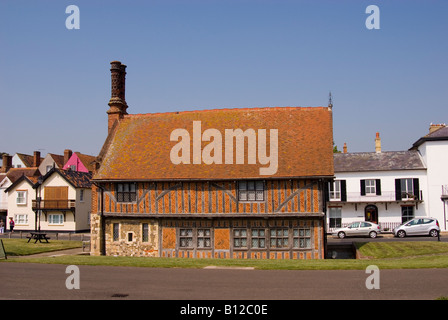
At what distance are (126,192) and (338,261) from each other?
40.0ft

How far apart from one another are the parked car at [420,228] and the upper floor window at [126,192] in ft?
64.1

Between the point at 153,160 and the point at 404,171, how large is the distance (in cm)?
2399

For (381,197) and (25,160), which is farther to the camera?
(25,160)

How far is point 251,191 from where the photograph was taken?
22.9m

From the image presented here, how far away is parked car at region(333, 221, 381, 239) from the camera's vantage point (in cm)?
3294

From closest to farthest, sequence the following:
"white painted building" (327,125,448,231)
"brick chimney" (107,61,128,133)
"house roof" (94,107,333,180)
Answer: "house roof" (94,107,333,180) < "brick chimney" (107,61,128,133) < "white painted building" (327,125,448,231)

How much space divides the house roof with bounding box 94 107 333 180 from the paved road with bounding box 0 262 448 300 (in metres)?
7.84

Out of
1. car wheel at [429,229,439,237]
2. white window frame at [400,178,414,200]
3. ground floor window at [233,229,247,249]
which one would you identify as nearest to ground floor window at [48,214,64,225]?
ground floor window at [233,229,247,249]

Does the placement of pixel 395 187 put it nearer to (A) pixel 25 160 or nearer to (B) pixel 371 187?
(B) pixel 371 187

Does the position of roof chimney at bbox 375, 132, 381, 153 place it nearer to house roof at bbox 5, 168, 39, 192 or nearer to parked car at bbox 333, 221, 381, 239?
parked car at bbox 333, 221, 381, 239

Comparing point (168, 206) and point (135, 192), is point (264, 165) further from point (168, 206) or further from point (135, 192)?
point (135, 192)

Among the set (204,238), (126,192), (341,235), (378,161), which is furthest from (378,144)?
(126,192)
